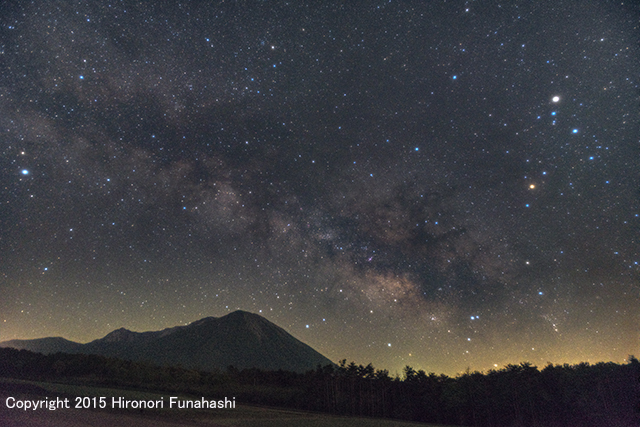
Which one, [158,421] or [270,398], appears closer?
[158,421]

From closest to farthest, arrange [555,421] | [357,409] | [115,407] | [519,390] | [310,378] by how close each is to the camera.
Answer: [115,407] < [555,421] < [519,390] < [357,409] < [310,378]

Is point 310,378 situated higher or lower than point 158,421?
lower

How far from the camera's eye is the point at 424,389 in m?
55.0

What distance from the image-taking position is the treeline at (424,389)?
1671 inches

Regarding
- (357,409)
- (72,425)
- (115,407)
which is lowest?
(357,409)

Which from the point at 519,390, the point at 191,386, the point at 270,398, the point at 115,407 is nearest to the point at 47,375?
the point at 191,386

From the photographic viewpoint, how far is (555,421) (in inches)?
1735

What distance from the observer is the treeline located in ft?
139

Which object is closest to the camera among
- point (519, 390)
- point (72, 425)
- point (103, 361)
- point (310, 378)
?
point (72, 425)

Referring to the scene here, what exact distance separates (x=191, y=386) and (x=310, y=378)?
95.0ft

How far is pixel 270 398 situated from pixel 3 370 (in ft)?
233

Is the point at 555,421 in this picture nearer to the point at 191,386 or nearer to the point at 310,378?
the point at 310,378

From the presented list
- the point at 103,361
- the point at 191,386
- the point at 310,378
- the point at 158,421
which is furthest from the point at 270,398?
the point at 103,361

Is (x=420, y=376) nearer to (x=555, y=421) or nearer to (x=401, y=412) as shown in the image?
(x=401, y=412)
